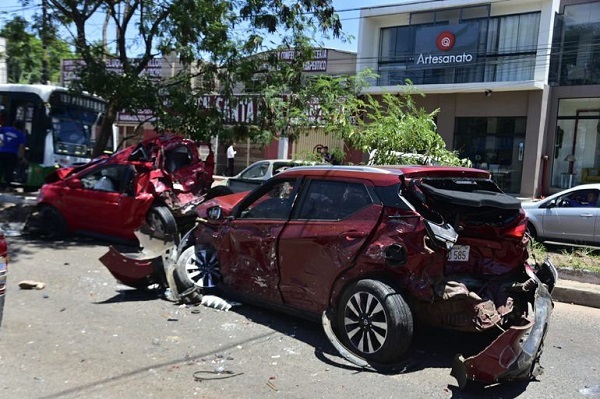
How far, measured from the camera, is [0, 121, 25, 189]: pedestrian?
15562 millimetres

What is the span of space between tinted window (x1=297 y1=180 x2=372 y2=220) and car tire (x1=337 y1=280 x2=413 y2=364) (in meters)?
0.72

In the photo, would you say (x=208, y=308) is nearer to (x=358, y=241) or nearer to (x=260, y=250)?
(x=260, y=250)

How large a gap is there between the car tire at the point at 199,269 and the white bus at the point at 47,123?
33.6 feet

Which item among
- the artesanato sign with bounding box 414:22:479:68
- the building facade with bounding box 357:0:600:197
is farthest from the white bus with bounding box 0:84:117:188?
the artesanato sign with bounding box 414:22:479:68

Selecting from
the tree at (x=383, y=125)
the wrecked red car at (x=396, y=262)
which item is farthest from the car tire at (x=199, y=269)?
the tree at (x=383, y=125)

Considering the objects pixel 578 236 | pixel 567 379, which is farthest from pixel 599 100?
pixel 567 379

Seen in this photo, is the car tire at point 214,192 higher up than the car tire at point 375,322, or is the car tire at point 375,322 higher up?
the car tire at point 214,192

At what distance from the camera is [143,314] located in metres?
5.90

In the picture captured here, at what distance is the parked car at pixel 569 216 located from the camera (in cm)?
1064

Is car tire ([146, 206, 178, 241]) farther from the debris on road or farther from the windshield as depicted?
the windshield

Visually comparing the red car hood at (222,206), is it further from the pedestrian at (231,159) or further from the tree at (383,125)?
the pedestrian at (231,159)

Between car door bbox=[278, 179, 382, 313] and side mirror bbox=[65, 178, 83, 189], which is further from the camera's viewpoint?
side mirror bbox=[65, 178, 83, 189]

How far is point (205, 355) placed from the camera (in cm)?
476

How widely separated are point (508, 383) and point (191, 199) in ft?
22.3
